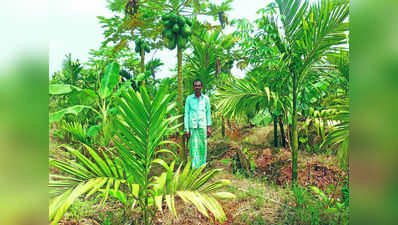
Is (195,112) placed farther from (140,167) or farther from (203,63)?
(140,167)

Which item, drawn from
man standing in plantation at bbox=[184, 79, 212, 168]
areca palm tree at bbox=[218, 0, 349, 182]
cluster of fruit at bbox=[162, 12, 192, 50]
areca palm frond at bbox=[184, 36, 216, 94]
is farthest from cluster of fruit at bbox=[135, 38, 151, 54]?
areca palm tree at bbox=[218, 0, 349, 182]

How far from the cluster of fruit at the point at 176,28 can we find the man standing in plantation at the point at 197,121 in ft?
2.11

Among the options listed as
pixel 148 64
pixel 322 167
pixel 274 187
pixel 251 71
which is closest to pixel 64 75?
pixel 148 64

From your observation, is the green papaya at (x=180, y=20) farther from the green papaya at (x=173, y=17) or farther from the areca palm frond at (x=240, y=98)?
the areca palm frond at (x=240, y=98)

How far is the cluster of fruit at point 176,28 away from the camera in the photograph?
9.60ft

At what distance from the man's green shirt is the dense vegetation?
222 millimetres

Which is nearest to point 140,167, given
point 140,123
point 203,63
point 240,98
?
point 140,123

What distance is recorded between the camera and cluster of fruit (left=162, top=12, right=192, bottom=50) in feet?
9.60

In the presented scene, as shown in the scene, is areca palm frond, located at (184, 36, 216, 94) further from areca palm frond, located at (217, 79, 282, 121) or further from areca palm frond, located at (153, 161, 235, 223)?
areca palm frond, located at (153, 161, 235, 223)

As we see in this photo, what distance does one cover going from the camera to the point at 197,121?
295 centimetres

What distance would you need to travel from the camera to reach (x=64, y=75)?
13.6 feet

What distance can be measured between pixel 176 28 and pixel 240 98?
1.28 m

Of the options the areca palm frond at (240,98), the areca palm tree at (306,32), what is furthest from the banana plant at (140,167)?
the areca palm tree at (306,32)
